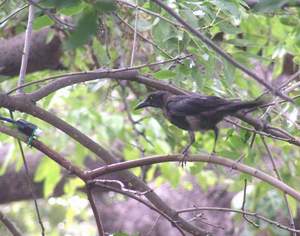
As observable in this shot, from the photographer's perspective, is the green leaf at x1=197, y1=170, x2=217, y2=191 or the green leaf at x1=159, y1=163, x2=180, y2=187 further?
the green leaf at x1=197, y1=170, x2=217, y2=191

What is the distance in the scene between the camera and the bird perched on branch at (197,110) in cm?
298

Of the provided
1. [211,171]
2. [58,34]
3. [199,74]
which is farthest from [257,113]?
[211,171]

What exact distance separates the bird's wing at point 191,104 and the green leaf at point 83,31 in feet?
5.52

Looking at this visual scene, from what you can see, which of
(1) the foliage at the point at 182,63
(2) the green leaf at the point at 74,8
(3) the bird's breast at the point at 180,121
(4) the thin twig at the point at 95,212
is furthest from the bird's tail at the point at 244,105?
(2) the green leaf at the point at 74,8

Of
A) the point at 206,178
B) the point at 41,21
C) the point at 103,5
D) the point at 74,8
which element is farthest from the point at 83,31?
the point at 206,178

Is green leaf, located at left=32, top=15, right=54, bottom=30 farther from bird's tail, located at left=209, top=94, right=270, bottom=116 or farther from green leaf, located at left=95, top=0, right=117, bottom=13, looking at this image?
green leaf, located at left=95, top=0, right=117, bottom=13

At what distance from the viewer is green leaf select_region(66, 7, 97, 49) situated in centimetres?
134

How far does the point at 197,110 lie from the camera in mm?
3205

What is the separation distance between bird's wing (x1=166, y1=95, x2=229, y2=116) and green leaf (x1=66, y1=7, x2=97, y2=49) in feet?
5.52

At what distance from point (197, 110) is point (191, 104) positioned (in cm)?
5

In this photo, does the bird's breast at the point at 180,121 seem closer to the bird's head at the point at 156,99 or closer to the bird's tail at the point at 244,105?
the bird's head at the point at 156,99

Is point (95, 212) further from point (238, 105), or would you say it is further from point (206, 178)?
point (206, 178)

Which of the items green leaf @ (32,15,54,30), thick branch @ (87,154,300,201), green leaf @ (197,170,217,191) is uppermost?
green leaf @ (197,170,217,191)

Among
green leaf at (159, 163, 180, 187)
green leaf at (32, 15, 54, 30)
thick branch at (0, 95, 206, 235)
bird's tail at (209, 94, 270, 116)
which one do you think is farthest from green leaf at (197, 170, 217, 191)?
green leaf at (32, 15, 54, 30)
